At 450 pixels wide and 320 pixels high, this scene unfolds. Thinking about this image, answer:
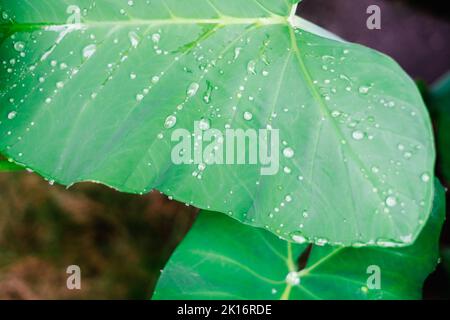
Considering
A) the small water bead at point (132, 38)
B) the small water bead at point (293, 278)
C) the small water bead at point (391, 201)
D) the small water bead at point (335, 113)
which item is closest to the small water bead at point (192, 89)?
the small water bead at point (132, 38)

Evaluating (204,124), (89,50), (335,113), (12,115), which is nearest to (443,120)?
(335,113)

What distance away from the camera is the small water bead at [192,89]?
0.87 meters

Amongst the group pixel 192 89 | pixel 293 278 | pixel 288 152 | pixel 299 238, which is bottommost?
pixel 293 278

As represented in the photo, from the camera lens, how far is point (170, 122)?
86cm

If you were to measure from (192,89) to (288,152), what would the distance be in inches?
7.5

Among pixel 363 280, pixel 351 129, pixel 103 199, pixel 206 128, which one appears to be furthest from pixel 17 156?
pixel 103 199

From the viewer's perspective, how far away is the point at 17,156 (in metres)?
0.85

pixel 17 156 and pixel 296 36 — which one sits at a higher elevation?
pixel 296 36

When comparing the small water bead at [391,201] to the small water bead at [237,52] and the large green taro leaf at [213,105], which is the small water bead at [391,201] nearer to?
the large green taro leaf at [213,105]

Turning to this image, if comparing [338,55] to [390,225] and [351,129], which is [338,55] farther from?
[390,225]

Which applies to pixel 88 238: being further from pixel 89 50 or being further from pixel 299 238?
pixel 299 238

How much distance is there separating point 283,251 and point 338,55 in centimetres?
48

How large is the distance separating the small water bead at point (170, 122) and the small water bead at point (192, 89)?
0.15 feet

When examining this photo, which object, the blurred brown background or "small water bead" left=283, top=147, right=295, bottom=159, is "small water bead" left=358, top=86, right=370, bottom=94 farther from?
the blurred brown background
